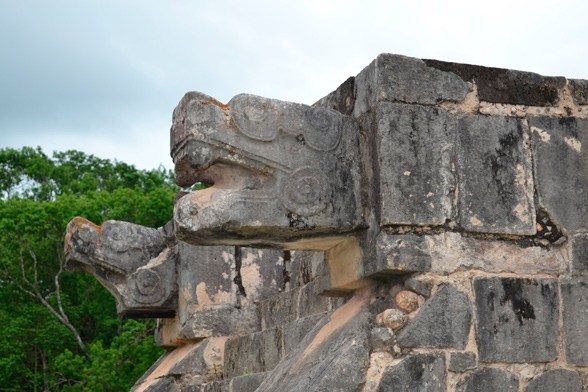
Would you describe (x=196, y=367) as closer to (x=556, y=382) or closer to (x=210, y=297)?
(x=210, y=297)

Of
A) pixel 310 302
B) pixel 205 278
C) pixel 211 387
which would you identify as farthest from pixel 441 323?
pixel 205 278

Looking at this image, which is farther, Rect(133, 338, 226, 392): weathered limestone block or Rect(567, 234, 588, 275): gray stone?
Rect(133, 338, 226, 392): weathered limestone block

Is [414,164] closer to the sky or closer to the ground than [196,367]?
closer to the sky

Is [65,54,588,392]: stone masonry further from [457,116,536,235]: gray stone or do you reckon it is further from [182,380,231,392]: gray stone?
[182,380,231,392]: gray stone

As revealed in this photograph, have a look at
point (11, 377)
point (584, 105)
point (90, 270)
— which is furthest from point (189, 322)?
point (11, 377)

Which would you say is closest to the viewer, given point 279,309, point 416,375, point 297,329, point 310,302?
point 416,375

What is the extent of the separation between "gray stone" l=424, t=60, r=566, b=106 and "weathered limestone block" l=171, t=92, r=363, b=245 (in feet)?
1.99

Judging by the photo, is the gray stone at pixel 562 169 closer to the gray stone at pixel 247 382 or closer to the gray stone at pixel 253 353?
the gray stone at pixel 253 353

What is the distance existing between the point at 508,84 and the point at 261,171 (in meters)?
1.16

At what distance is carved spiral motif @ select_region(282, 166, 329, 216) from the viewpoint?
434 cm

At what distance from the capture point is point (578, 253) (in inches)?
175

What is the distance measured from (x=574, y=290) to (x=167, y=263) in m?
3.75

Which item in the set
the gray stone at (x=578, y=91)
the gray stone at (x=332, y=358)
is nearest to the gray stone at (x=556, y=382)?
the gray stone at (x=332, y=358)

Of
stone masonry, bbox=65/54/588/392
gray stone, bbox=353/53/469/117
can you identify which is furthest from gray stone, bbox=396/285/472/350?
gray stone, bbox=353/53/469/117
